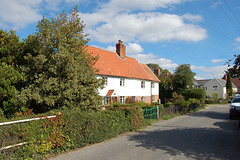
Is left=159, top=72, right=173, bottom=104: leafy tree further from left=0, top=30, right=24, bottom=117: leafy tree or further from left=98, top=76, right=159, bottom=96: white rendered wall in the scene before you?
left=0, top=30, right=24, bottom=117: leafy tree

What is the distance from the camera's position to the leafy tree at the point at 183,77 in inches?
1458

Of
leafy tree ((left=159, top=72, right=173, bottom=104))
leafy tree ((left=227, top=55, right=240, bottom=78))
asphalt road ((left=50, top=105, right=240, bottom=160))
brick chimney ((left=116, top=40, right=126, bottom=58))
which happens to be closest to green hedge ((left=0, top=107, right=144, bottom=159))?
asphalt road ((left=50, top=105, right=240, bottom=160))

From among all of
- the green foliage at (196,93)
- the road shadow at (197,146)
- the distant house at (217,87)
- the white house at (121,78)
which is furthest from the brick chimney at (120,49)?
the distant house at (217,87)

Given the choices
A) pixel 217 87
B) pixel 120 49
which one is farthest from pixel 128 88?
pixel 217 87

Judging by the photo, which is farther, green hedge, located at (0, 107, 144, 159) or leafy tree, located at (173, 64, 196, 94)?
leafy tree, located at (173, 64, 196, 94)

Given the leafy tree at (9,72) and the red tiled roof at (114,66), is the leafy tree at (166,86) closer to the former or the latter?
the red tiled roof at (114,66)

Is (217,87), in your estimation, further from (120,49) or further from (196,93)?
(120,49)

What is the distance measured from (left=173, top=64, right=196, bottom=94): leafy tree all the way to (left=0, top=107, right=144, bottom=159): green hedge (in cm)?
2946

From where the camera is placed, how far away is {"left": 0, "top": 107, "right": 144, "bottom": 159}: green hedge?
6.21 m

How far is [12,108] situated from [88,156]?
5231mm

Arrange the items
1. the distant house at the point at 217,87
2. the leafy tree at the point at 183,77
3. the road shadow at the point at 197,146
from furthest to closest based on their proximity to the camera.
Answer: the distant house at the point at 217,87 < the leafy tree at the point at 183,77 < the road shadow at the point at 197,146

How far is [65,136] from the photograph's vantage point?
24.8ft

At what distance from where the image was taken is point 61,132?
740 cm

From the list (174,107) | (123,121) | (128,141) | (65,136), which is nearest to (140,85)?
(174,107)
